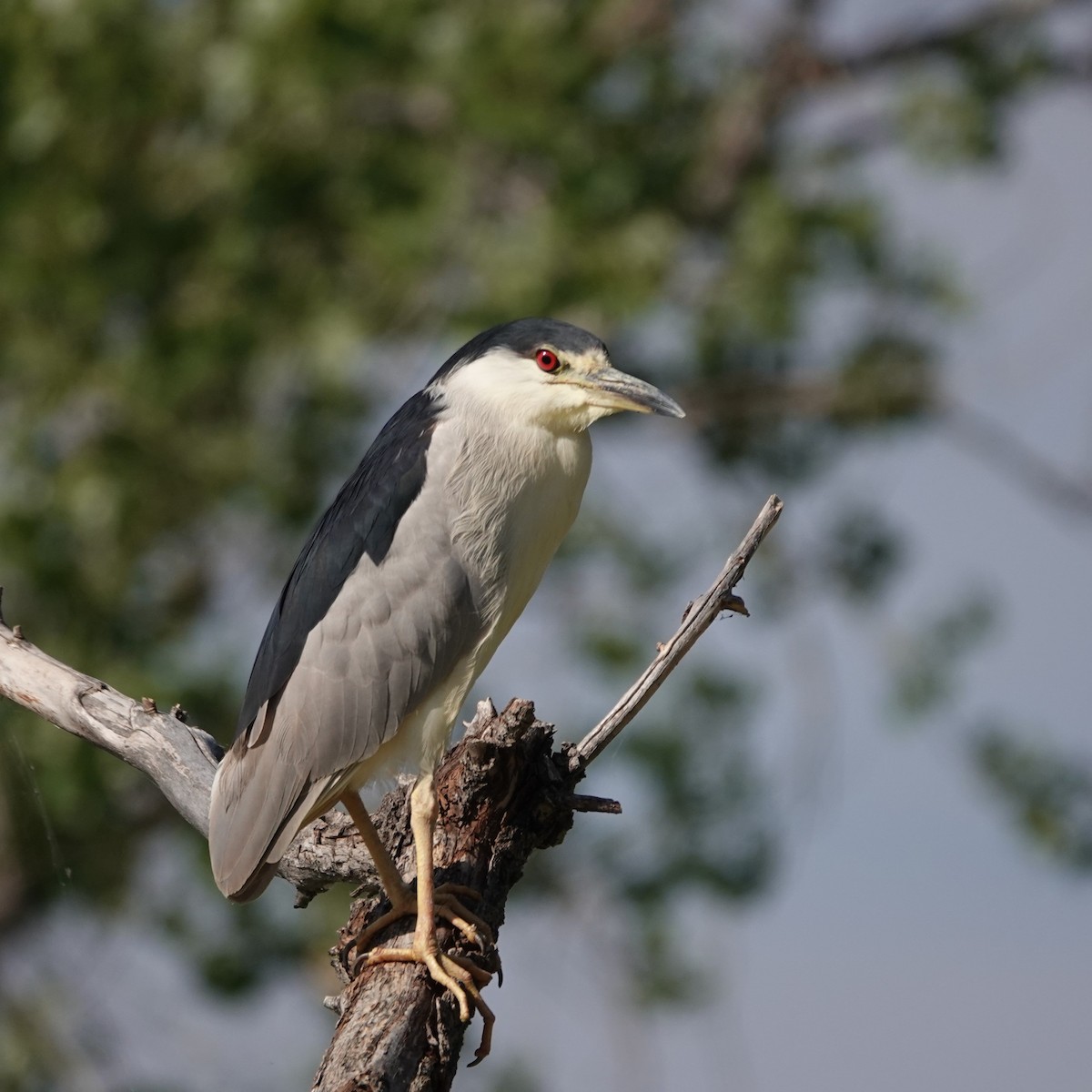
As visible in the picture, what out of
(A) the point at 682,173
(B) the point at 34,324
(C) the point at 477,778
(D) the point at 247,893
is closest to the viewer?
(C) the point at 477,778

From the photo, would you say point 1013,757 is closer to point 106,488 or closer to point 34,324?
point 106,488

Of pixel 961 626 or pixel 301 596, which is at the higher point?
pixel 301 596

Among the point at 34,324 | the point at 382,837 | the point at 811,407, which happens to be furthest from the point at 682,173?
the point at 382,837

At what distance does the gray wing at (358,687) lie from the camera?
362cm

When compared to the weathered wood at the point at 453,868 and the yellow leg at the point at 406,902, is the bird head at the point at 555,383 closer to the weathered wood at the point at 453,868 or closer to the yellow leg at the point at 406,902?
Result: the weathered wood at the point at 453,868

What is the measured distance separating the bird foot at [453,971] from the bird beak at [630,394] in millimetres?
1317

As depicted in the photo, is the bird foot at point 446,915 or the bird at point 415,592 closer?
the bird foot at point 446,915

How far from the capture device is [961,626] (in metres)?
8.12

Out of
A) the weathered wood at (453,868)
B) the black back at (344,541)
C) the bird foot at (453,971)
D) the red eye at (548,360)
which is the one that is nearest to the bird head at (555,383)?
the red eye at (548,360)

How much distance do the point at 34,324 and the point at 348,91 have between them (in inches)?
73.1

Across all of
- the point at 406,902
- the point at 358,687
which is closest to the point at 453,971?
the point at 406,902

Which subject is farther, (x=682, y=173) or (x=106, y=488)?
(x=682, y=173)

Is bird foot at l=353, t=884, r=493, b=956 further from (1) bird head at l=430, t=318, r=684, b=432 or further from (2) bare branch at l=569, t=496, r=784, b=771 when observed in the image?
(1) bird head at l=430, t=318, r=684, b=432

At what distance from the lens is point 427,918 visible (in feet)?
10.9
